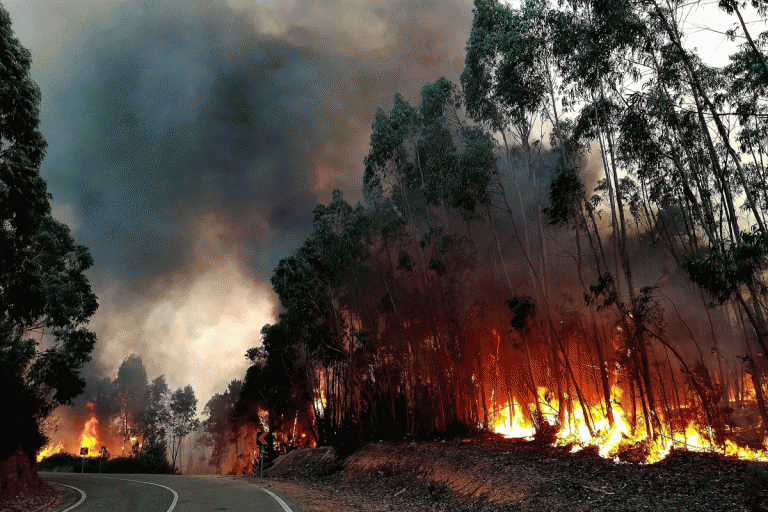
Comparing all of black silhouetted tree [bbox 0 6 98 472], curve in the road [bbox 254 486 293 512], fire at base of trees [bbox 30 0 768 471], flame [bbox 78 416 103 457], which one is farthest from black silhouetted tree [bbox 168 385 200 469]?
curve in the road [bbox 254 486 293 512]

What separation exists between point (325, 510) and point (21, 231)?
11.4 m

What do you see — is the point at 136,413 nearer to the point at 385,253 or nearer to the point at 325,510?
the point at 385,253

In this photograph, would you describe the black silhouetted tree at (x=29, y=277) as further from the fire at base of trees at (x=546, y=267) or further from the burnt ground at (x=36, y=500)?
the fire at base of trees at (x=546, y=267)

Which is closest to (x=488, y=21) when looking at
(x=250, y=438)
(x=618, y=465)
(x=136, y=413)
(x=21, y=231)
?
(x=618, y=465)

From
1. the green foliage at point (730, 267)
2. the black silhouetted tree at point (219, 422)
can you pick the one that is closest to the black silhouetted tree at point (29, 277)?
the green foliage at point (730, 267)

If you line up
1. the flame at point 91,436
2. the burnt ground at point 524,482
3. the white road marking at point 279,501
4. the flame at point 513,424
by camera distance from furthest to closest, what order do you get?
the flame at point 91,436 → the flame at point 513,424 → the white road marking at point 279,501 → the burnt ground at point 524,482

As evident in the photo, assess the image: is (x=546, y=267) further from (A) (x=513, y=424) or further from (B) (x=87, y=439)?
(B) (x=87, y=439)

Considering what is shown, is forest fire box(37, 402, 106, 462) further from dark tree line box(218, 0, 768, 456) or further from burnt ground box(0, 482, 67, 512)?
burnt ground box(0, 482, 67, 512)

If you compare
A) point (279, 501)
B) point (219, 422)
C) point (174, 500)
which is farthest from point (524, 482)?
point (219, 422)

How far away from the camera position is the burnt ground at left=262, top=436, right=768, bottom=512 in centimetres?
855

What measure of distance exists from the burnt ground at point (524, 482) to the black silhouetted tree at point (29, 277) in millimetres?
11265

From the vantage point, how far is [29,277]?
14961 millimetres

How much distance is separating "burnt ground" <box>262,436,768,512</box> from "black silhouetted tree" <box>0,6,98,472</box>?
11.3m

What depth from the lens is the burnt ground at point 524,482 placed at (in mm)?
8547
